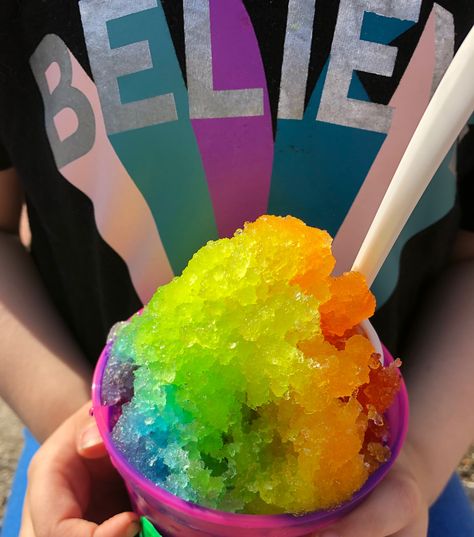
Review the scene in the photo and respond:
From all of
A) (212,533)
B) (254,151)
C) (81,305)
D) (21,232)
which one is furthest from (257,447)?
(21,232)

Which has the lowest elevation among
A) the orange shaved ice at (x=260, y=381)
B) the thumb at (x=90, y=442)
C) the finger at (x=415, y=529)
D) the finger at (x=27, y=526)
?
the finger at (x=27, y=526)

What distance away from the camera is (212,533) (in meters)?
0.41

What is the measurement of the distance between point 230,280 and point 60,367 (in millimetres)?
422

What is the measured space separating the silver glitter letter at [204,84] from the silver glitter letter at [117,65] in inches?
1.1

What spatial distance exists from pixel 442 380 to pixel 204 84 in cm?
43

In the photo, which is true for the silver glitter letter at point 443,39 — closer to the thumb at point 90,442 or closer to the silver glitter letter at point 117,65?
the silver glitter letter at point 117,65

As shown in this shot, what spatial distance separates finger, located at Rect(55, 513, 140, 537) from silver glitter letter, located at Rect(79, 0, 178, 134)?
0.37 m

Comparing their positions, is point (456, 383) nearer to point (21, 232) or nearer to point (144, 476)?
point (144, 476)

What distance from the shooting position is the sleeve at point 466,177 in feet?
2.17

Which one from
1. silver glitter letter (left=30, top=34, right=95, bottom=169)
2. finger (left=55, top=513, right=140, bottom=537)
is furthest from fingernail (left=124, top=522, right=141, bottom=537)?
silver glitter letter (left=30, top=34, right=95, bottom=169)

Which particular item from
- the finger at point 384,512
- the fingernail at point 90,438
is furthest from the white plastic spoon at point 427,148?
the fingernail at point 90,438

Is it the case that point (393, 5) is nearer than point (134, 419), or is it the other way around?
point (134, 419)

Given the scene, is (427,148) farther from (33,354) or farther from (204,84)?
(33,354)

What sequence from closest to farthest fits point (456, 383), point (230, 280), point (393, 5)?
point (230, 280)
point (393, 5)
point (456, 383)
